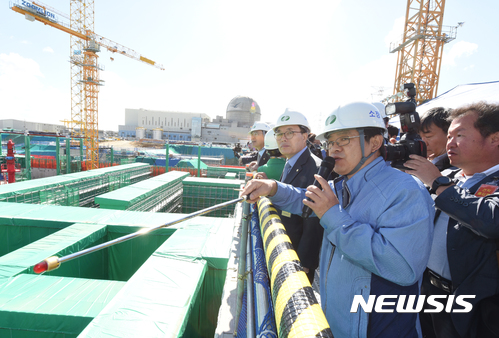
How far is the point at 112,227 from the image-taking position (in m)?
4.83

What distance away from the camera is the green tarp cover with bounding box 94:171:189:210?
6.61 meters

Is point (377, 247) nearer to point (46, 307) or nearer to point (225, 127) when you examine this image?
point (46, 307)

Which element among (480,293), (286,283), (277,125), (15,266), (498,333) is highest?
(277,125)

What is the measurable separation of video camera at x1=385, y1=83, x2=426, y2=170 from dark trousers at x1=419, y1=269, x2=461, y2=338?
0.96 m

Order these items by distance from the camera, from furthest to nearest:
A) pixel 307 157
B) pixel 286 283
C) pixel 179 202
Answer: pixel 179 202 < pixel 307 157 < pixel 286 283

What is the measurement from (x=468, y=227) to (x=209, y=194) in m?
9.27

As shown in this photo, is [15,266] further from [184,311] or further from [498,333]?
[498,333]

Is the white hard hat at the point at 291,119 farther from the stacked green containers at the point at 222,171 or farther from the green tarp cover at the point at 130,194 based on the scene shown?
the stacked green containers at the point at 222,171

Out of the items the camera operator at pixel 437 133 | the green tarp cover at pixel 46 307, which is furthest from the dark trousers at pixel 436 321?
the green tarp cover at pixel 46 307

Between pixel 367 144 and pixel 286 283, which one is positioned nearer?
pixel 286 283

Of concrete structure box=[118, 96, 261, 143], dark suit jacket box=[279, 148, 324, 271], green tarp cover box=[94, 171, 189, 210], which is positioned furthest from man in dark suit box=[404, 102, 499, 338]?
concrete structure box=[118, 96, 261, 143]

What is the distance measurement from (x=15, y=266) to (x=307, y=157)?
3997 mm

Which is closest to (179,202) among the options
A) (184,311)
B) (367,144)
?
(184,311)

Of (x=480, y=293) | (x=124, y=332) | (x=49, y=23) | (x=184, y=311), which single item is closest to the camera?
(x=480, y=293)
